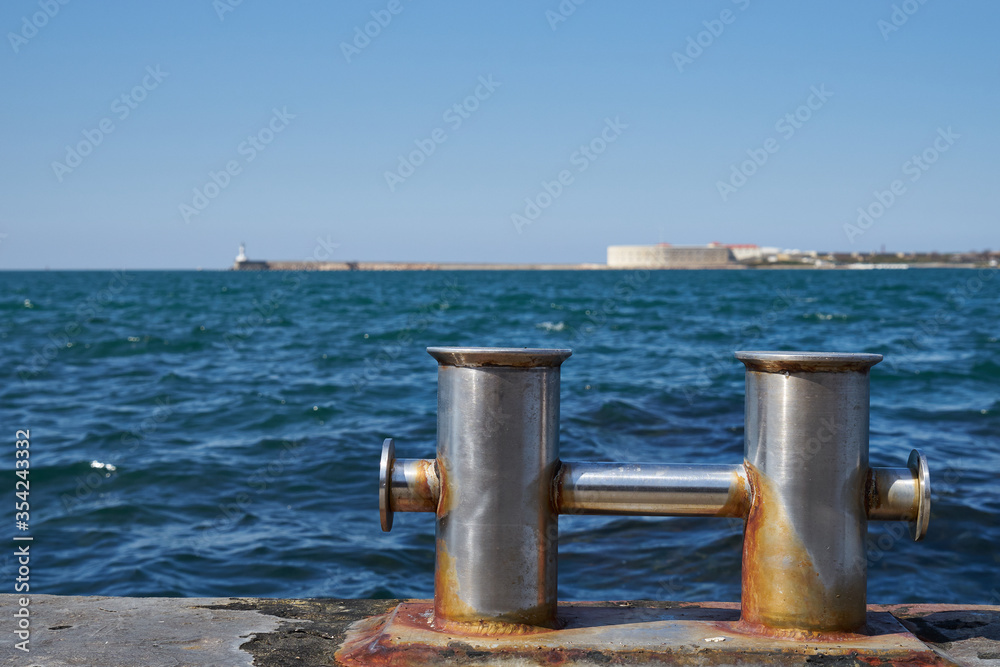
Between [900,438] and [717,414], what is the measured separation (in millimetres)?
1872

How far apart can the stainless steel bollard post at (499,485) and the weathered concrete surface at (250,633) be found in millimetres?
148

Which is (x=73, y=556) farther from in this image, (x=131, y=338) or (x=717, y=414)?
(x=131, y=338)

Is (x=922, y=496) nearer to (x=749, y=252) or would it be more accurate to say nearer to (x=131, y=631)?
(x=131, y=631)

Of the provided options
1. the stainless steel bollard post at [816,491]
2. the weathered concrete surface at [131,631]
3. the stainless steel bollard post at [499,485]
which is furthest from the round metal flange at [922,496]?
the weathered concrete surface at [131,631]

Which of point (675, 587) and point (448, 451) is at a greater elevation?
point (448, 451)

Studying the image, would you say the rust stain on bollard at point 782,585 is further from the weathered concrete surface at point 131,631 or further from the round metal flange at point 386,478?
the weathered concrete surface at point 131,631

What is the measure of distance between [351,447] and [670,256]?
11276cm

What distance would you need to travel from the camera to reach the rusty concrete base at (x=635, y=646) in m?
1.89

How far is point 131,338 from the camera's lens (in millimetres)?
18078

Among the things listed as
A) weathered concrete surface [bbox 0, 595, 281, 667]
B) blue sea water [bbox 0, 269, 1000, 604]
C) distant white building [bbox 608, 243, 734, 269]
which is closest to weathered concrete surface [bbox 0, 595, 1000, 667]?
weathered concrete surface [bbox 0, 595, 281, 667]

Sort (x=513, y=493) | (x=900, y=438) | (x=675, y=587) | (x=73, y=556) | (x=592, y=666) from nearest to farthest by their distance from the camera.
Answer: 1. (x=592, y=666)
2. (x=513, y=493)
3. (x=675, y=587)
4. (x=73, y=556)
5. (x=900, y=438)

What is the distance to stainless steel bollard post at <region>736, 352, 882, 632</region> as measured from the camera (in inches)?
78.3

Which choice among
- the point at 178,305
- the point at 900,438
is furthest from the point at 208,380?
the point at 178,305

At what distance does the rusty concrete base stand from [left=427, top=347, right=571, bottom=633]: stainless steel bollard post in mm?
77
